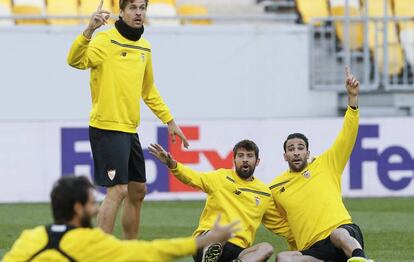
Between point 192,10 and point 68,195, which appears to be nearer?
point 68,195

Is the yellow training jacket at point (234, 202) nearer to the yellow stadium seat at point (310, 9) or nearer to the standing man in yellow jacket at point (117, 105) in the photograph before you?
the standing man in yellow jacket at point (117, 105)

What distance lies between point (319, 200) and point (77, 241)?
12.2 ft

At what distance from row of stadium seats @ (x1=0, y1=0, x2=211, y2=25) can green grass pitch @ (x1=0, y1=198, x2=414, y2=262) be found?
14.7 ft

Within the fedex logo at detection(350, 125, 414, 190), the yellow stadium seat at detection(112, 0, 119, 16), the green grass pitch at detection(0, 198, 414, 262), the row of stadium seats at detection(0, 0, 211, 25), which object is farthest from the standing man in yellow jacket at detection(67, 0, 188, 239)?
the yellow stadium seat at detection(112, 0, 119, 16)

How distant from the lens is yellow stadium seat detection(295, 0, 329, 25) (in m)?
19.6

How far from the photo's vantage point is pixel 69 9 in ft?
63.3

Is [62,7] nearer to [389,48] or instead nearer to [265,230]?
[389,48]

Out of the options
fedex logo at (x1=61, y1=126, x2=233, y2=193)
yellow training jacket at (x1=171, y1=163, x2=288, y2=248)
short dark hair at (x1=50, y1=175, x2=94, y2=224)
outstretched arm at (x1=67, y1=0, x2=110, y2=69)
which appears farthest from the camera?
fedex logo at (x1=61, y1=126, x2=233, y2=193)

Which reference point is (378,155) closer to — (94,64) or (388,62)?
(388,62)

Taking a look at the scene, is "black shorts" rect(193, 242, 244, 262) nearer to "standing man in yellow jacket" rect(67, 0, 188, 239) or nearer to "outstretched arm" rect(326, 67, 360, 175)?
"standing man in yellow jacket" rect(67, 0, 188, 239)

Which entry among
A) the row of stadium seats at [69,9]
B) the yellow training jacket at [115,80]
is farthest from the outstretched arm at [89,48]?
the row of stadium seats at [69,9]

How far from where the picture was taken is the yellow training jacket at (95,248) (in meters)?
6.11

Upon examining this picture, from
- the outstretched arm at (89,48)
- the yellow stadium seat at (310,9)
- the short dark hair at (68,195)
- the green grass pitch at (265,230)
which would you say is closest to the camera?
the short dark hair at (68,195)

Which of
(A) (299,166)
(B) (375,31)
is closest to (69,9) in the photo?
(B) (375,31)
